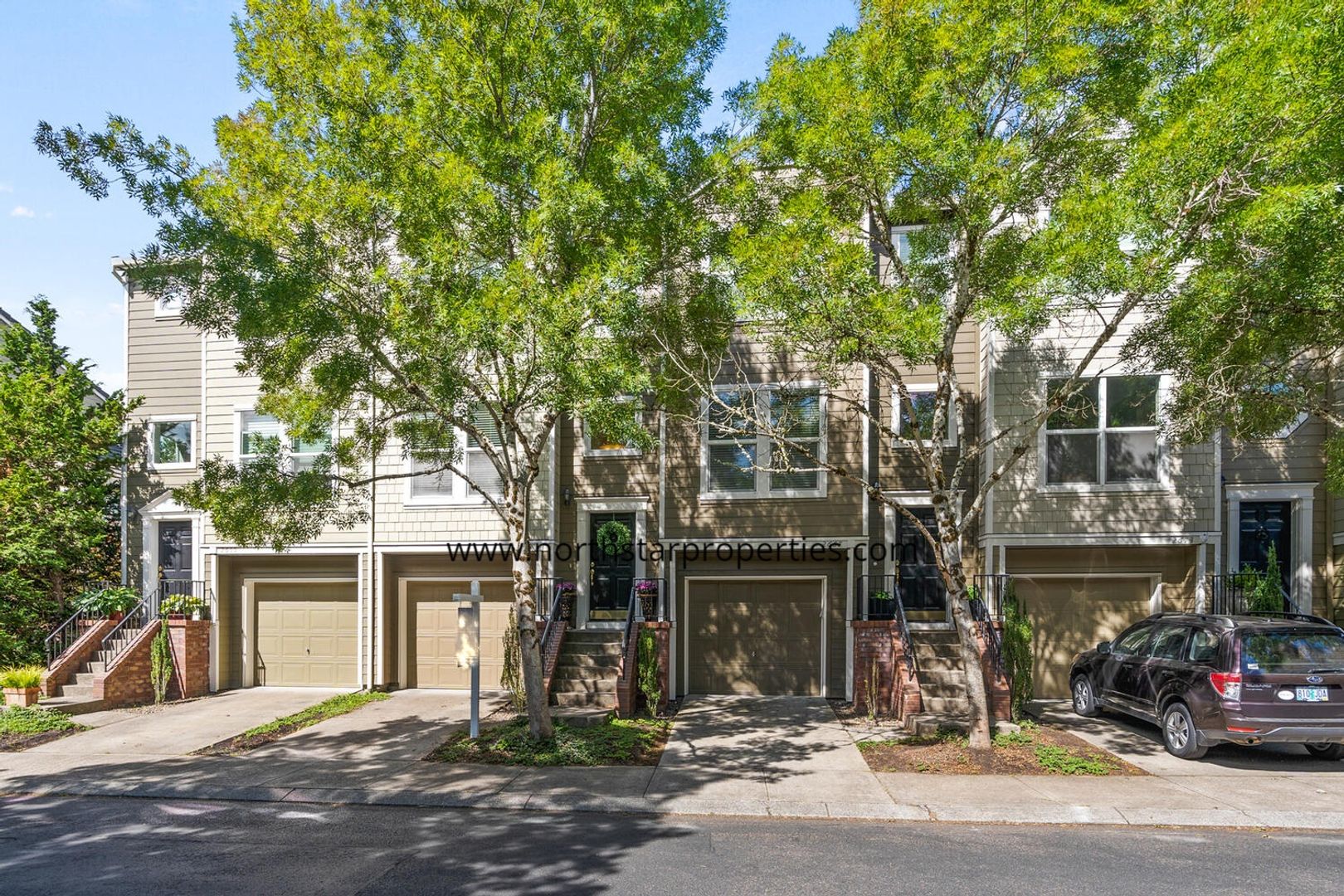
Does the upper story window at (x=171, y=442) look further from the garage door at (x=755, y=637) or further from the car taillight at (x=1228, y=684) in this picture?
the car taillight at (x=1228, y=684)

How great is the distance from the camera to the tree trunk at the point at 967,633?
32.1ft

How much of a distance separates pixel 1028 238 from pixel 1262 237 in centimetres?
219

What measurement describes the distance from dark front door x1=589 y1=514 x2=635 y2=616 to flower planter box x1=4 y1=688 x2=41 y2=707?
853 cm

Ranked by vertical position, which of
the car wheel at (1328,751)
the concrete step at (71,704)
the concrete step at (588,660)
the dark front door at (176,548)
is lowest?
the concrete step at (71,704)

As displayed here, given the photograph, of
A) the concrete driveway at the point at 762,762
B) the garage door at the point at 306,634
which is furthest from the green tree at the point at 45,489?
the concrete driveway at the point at 762,762

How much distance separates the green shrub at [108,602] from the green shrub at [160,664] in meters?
0.87

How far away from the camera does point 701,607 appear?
46.6 ft

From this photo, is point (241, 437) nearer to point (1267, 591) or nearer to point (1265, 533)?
point (1267, 591)

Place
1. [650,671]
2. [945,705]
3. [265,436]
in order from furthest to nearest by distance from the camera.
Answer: [265,436] → [650,671] → [945,705]

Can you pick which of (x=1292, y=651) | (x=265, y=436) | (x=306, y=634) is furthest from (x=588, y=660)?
(x=1292, y=651)

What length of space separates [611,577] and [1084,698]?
7578mm

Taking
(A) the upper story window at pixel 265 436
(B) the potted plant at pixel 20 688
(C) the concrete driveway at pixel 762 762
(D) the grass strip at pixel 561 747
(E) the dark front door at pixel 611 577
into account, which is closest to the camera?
(C) the concrete driveway at pixel 762 762

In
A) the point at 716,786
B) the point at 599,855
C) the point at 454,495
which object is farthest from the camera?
the point at 454,495

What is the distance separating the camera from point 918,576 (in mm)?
13727
